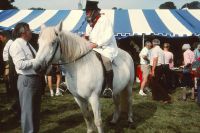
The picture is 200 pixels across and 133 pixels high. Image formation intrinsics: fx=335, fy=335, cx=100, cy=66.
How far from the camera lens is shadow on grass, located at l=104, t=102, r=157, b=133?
7.03m

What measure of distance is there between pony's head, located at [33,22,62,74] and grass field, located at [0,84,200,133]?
223 centimetres

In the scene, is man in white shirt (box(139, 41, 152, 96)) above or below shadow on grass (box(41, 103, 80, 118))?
Result: above

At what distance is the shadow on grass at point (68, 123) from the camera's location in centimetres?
684

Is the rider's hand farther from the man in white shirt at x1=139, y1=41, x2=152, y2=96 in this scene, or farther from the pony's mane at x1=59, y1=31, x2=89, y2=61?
the man in white shirt at x1=139, y1=41, x2=152, y2=96

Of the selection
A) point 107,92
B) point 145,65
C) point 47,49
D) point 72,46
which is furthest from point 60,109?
point 47,49

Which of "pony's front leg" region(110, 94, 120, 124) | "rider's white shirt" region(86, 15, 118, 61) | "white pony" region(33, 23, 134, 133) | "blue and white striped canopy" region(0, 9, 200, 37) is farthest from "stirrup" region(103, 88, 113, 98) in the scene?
"blue and white striped canopy" region(0, 9, 200, 37)

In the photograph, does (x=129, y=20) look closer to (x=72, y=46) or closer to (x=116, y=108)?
(x=116, y=108)

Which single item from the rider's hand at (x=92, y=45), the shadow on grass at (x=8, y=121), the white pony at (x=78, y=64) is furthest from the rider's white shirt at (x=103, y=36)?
the shadow on grass at (x=8, y=121)

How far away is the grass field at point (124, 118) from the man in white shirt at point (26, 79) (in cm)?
150

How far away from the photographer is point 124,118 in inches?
309

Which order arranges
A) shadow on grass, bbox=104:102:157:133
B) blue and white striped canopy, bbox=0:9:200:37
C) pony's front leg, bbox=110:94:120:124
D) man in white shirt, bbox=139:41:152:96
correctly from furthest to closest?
blue and white striped canopy, bbox=0:9:200:37 → man in white shirt, bbox=139:41:152:96 → pony's front leg, bbox=110:94:120:124 → shadow on grass, bbox=104:102:157:133

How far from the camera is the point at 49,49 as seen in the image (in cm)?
491

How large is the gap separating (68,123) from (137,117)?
1.74 meters

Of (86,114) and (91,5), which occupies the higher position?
(91,5)
